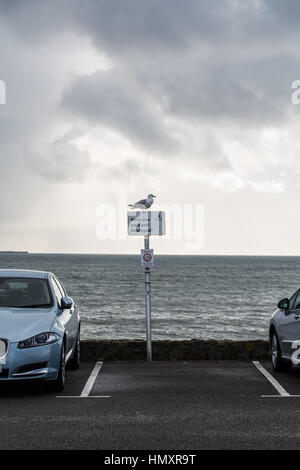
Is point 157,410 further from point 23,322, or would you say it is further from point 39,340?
point 23,322

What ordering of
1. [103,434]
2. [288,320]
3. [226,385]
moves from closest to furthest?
1. [103,434]
2. [226,385]
3. [288,320]

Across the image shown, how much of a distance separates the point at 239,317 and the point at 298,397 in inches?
1547

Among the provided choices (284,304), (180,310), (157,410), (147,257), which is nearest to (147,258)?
(147,257)

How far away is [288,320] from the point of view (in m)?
10.9

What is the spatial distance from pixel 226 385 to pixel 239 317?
126 feet

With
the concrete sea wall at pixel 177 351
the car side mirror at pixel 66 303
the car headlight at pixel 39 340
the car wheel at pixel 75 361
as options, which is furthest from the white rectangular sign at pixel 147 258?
the car headlight at pixel 39 340

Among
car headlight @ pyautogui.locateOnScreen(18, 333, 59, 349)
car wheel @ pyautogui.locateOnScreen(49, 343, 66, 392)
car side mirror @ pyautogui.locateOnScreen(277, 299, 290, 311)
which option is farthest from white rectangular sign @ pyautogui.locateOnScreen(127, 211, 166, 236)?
car headlight @ pyautogui.locateOnScreen(18, 333, 59, 349)

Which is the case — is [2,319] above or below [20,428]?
above

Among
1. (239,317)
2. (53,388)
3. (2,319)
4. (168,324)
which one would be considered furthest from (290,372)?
(239,317)

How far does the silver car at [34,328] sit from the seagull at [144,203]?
3107 millimetres

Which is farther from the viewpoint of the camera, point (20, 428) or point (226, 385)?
point (226, 385)

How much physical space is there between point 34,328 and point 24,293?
1285 millimetres
